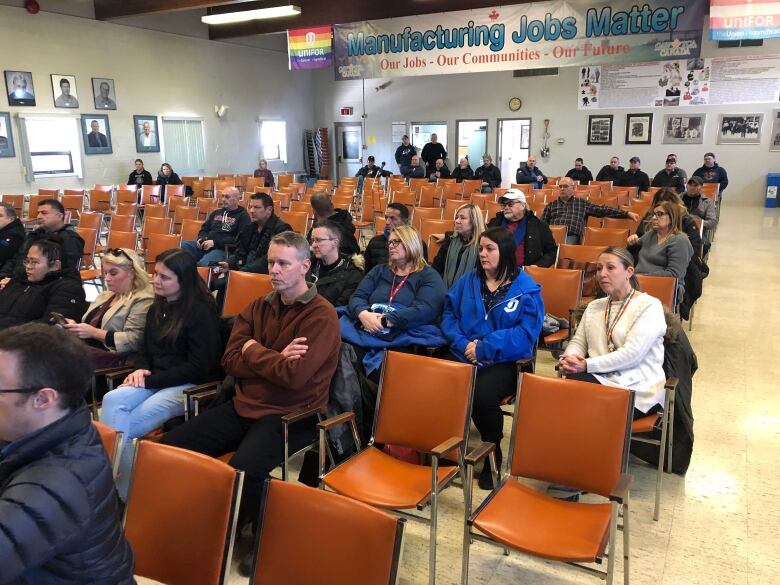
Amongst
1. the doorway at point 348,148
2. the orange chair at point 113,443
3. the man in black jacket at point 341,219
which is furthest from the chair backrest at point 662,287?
the doorway at point 348,148

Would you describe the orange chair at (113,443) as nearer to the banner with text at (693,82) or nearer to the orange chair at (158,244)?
the orange chair at (158,244)

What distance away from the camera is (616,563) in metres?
2.30

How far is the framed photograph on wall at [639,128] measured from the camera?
45.7ft

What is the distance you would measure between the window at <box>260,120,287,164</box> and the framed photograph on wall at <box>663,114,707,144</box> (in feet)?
33.4

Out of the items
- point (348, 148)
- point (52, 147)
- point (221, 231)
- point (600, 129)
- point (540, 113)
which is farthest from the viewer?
point (348, 148)

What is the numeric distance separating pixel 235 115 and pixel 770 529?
15.7 meters

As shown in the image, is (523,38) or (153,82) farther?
(153,82)

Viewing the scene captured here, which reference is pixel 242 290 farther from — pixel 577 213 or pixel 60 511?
pixel 577 213

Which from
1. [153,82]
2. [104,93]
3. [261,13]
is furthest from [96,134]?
[261,13]

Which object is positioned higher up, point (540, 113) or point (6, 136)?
point (540, 113)

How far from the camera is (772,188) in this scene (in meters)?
13.2

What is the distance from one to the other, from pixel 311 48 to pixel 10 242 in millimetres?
7983

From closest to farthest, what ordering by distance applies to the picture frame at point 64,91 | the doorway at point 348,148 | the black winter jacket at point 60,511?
the black winter jacket at point 60,511 → the picture frame at point 64,91 → the doorway at point 348,148

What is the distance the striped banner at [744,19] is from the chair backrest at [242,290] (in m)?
7.74
